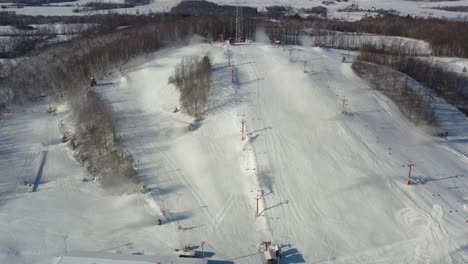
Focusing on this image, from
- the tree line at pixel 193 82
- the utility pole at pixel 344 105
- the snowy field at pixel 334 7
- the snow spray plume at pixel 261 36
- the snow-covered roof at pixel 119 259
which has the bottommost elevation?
the snow-covered roof at pixel 119 259

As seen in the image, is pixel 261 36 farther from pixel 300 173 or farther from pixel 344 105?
pixel 300 173

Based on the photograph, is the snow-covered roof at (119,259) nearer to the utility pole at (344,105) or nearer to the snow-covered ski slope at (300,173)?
the snow-covered ski slope at (300,173)

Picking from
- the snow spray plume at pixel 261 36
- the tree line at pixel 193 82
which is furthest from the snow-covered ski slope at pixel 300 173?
the snow spray plume at pixel 261 36

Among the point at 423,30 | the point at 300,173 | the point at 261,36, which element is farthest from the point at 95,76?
the point at 423,30

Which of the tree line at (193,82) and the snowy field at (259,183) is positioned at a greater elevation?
the tree line at (193,82)

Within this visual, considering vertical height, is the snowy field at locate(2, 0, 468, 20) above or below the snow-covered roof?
above

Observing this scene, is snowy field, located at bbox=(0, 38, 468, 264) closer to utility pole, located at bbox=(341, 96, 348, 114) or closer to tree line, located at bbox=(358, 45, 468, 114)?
utility pole, located at bbox=(341, 96, 348, 114)

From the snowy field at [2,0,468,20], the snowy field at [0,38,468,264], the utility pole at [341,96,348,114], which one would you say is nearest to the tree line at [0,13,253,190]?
the snowy field at [0,38,468,264]
